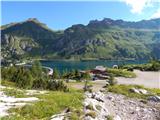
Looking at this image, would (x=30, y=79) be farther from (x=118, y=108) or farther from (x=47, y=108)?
(x=47, y=108)

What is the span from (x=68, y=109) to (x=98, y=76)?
396 feet

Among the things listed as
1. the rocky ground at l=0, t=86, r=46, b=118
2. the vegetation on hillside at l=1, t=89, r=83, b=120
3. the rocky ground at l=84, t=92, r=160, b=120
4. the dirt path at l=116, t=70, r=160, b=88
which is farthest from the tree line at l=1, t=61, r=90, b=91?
the dirt path at l=116, t=70, r=160, b=88

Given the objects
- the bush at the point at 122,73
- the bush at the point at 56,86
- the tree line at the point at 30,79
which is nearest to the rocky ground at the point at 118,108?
the tree line at the point at 30,79

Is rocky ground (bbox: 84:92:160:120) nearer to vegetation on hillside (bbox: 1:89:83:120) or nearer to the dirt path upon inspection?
vegetation on hillside (bbox: 1:89:83:120)

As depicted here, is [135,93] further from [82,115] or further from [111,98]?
[82,115]

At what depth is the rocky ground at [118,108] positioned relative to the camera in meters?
21.5

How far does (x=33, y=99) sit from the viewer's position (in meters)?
24.8

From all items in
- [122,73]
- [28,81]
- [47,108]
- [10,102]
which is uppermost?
[10,102]

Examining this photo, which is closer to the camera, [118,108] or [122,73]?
[118,108]

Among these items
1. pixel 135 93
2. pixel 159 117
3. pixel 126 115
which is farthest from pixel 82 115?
pixel 135 93

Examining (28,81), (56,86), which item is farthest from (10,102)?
(56,86)

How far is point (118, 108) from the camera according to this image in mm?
25078

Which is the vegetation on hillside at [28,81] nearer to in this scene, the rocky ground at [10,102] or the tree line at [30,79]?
the tree line at [30,79]

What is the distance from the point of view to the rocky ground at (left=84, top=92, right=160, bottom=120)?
21.5 metres
